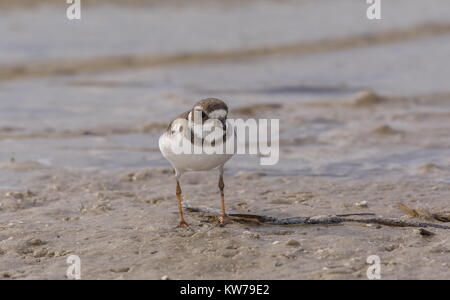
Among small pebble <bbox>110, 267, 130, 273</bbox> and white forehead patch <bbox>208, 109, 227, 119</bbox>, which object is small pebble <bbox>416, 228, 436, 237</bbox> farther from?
small pebble <bbox>110, 267, 130, 273</bbox>

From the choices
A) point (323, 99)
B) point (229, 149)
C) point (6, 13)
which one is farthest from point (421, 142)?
point (6, 13)

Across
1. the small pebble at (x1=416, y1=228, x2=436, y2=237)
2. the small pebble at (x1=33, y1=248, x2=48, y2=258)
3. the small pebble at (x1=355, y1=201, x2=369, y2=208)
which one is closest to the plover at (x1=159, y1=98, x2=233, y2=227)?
the small pebble at (x1=33, y1=248, x2=48, y2=258)

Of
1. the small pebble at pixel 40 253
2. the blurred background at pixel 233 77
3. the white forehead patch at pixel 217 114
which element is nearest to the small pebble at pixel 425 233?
the white forehead patch at pixel 217 114

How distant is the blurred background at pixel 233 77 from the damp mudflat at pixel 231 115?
0.14 feet

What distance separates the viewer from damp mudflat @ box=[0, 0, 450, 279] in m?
5.78

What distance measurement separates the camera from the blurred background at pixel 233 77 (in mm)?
9281

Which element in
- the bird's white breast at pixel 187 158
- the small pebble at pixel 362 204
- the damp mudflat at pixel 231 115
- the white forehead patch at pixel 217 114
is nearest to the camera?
the damp mudflat at pixel 231 115

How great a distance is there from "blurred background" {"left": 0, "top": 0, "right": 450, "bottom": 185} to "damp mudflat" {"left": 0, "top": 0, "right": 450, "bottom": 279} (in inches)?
1.7

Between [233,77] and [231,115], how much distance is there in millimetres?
3333

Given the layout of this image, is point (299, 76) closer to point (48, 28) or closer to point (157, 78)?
point (157, 78)

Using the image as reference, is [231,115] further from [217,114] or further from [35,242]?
[35,242]

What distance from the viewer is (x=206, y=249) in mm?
5832

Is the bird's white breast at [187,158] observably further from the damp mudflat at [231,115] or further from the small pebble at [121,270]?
the small pebble at [121,270]
